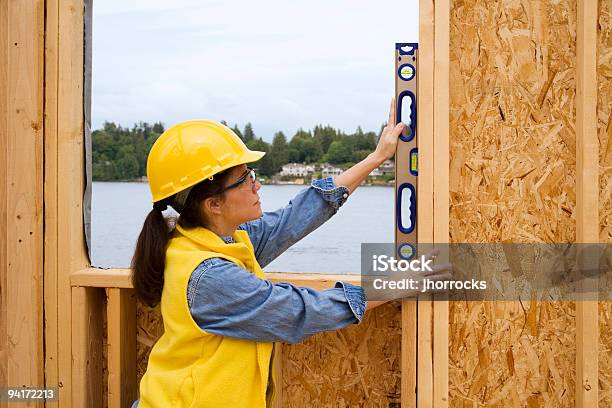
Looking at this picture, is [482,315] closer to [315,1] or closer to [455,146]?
[455,146]

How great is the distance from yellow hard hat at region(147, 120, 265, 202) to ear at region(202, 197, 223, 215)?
9cm

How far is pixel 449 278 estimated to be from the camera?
2246 mm

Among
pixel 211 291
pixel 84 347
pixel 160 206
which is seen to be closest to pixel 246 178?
pixel 160 206

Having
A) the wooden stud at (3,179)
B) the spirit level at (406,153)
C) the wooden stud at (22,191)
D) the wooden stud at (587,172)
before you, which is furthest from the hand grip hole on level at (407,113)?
the wooden stud at (3,179)

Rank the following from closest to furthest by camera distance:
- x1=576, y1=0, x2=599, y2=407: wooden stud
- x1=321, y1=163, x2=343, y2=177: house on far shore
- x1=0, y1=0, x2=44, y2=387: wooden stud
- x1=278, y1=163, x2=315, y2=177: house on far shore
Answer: x1=576, y1=0, x2=599, y2=407: wooden stud → x1=0, y1=0, x2=44, y2=387: wooden stud → x1=321, y1=163, x2=343, y2=177: house on far shore → x1=278, y1=163, x2=315, y2=177: house on far shore

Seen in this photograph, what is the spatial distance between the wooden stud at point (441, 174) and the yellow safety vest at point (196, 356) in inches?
29.1

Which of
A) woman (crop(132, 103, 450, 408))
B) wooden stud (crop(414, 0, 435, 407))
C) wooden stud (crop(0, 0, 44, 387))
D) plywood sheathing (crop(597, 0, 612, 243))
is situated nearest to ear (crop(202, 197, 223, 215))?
woman (crop(132, 103, 450, 408))

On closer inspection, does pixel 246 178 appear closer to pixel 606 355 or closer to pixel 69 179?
pixel 69 179

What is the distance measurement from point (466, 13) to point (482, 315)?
1.14 meters

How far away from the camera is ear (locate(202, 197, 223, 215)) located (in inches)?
74.9

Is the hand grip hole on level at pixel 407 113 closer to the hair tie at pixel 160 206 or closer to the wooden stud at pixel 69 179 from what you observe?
the hair tie at pixel 160 206

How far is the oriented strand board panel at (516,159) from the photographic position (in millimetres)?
2293

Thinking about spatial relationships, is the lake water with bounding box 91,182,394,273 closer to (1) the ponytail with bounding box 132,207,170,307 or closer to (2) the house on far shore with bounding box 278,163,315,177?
(2) the house on far shore with bounding box 278,163,315,177

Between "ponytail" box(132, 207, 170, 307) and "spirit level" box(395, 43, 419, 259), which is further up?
"spirit level" box(395, 43, 419, 259)
